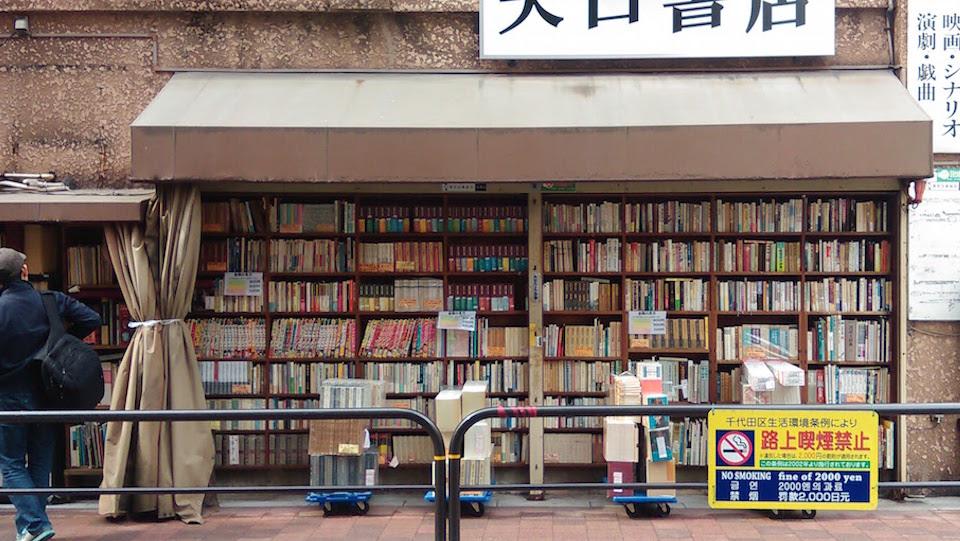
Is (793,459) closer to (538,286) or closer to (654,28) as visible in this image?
(538,286)

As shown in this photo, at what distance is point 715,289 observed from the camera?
7.96 metres

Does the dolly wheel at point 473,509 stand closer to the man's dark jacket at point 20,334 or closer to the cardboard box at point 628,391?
the cardboard box at point 628,391

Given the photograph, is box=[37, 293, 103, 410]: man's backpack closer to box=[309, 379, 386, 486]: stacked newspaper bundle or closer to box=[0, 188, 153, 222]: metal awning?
box=[0, 188, 153, 222]: metal awning

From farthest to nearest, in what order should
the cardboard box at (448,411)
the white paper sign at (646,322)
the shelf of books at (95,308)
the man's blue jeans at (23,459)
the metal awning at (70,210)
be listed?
the white paper sign at (646,322)
the shelf of books at (95,308)
the cardboard box at (448,411)
the metal awning at (70,210)
the man's blue jeans at (23,459)

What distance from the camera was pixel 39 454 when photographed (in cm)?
618

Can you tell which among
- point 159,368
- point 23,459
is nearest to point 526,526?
point 159,368

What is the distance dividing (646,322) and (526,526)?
7.38 ft

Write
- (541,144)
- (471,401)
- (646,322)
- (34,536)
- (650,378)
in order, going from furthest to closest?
(646,322) < (650,378) < (471,401) < (541,144) < (34,536)

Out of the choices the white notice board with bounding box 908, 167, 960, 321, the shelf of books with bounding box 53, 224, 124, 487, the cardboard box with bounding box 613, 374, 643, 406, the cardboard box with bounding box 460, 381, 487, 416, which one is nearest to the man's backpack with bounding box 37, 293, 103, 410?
the shelf of books with bounding box 53, 224, 124, 487

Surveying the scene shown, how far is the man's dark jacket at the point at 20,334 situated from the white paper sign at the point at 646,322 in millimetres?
4910

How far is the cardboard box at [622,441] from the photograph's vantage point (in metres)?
7.05

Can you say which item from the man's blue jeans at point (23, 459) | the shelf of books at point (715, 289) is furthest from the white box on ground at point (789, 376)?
the man's blue jeans at point (23, 459)

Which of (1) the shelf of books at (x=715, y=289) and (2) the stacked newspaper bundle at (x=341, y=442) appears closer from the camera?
(2) the stacked newspaper bundle at (x=341, y=442)

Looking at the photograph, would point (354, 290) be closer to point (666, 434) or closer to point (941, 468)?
point (666, 434)
